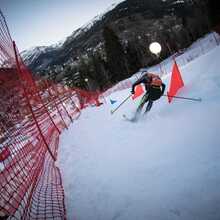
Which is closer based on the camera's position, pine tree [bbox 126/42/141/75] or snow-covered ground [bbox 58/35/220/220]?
snow-covered ground [bbox 58/35/220/220]

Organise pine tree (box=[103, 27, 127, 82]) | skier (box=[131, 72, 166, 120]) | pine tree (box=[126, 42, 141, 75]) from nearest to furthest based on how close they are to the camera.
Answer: skier (box=[131, 72, 166, 120]) → pine tree (box=[103, 27, 127, 82]) → pine tree (box=[126, 42, 141, 75])

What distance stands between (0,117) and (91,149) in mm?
5095

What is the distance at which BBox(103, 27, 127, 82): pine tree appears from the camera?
53.0 metres

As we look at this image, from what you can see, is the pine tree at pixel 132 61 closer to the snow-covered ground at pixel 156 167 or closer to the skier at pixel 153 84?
the skier at pixel 153 84

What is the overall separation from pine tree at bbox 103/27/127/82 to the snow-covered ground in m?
47.3

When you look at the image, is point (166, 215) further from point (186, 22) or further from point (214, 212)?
point (186, 22)

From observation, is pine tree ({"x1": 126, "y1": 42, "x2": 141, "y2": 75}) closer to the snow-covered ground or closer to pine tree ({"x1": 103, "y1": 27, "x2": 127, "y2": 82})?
pine tree ({"x1": 103, "y1": 27, "x2": 127, "y2": 82})

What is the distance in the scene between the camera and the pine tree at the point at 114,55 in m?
53.0

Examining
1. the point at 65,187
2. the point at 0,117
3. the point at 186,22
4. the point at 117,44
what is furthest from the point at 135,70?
the point at 65,187

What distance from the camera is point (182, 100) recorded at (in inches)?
261

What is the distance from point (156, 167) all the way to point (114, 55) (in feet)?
171

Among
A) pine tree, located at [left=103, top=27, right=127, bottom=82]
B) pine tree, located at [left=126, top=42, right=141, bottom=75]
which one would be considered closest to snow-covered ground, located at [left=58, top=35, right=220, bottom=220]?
pine tree, located at [left=103, top=27, right=127, bottom=82]

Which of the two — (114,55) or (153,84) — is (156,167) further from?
(114,55)

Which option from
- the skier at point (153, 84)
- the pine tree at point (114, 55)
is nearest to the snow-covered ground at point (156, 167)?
the skier at point (153, 84)
